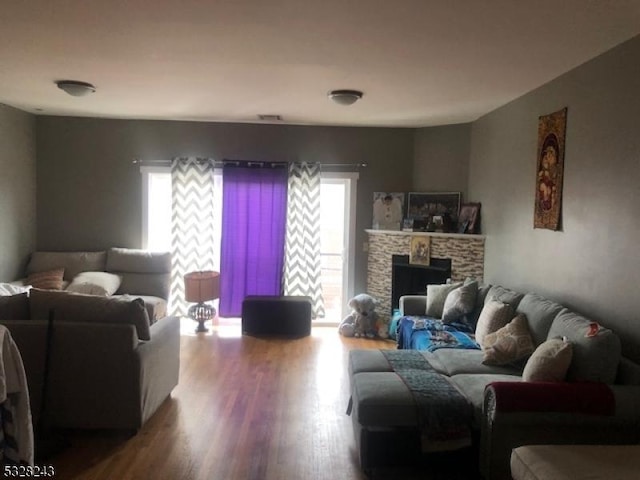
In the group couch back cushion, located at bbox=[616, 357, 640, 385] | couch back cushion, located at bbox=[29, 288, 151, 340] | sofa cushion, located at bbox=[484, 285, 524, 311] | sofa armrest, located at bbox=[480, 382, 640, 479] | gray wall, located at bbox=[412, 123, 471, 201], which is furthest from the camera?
gray wall, located at bbox=[412, 123, 471, 201]

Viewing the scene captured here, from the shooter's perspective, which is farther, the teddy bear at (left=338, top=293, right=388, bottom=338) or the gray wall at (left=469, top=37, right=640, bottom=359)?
the teddy bear at (left=338, top=293, right=388, bottom=338)

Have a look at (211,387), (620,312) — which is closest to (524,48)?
(620,312)

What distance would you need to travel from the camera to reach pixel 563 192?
345 centimetres

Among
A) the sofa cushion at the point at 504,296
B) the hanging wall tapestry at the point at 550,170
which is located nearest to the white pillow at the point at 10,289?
the sofa cushion at the point at 504,296

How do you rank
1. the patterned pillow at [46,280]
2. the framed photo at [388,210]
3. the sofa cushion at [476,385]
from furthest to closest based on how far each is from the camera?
the framed photo at [388,210]
the patterned pillow at [46,280]
the sofa cushion at [476,385]

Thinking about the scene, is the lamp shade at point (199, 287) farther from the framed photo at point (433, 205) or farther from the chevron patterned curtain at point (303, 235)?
the framed photo at point (433, 205)

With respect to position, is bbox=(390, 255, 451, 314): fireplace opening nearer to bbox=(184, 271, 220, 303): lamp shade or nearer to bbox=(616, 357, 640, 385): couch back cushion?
bbox=(184, 271, 220, 303): lamp shade

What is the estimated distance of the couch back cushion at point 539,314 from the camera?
10.3 feet

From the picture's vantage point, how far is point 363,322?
553cm

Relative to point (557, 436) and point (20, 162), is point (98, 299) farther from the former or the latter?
point (20, 162)

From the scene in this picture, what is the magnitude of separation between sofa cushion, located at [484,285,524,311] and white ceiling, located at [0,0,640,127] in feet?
5.66

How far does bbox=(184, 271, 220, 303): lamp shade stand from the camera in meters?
5.29

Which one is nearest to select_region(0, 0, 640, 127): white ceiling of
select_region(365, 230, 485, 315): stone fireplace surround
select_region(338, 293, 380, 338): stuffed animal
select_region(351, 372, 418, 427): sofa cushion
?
select_region(365, 230, 485, 315): stone fireplace surround

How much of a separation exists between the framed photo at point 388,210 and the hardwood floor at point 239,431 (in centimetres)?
187
